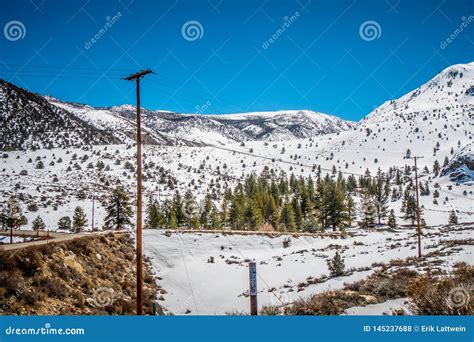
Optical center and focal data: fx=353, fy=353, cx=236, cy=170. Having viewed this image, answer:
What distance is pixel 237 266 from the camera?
34.0 m

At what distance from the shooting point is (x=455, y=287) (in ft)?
32.9

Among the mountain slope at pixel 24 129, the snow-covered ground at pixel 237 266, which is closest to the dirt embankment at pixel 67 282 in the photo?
the snow-covered ground at pixel 237 266

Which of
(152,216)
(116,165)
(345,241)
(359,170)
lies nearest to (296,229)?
(345,241)

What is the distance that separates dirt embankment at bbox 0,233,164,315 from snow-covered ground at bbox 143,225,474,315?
356 centimetres

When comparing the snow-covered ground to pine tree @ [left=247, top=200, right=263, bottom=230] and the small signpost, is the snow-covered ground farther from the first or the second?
pine tree @ [left=247, top=200, right=263, bottom=230]

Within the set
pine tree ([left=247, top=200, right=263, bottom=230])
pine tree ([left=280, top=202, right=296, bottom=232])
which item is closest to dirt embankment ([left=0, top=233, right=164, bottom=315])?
pine tree ([left=247, top=200, right=263, bottom=230])

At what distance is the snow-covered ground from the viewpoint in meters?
22.0

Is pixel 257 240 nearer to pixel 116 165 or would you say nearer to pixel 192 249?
pixel 192 249

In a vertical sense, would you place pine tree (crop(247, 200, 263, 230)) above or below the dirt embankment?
above

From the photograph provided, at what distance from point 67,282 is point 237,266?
18636 mm

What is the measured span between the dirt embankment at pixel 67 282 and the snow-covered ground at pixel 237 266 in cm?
356

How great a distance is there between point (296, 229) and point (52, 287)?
60547mm

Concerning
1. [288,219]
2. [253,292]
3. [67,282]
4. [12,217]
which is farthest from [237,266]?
[288,219]

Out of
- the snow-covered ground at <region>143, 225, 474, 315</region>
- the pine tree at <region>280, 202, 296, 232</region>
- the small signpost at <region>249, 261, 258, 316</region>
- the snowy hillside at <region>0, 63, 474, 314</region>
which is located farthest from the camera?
the pine tree at <region>280, 202, 296, 232</region>
